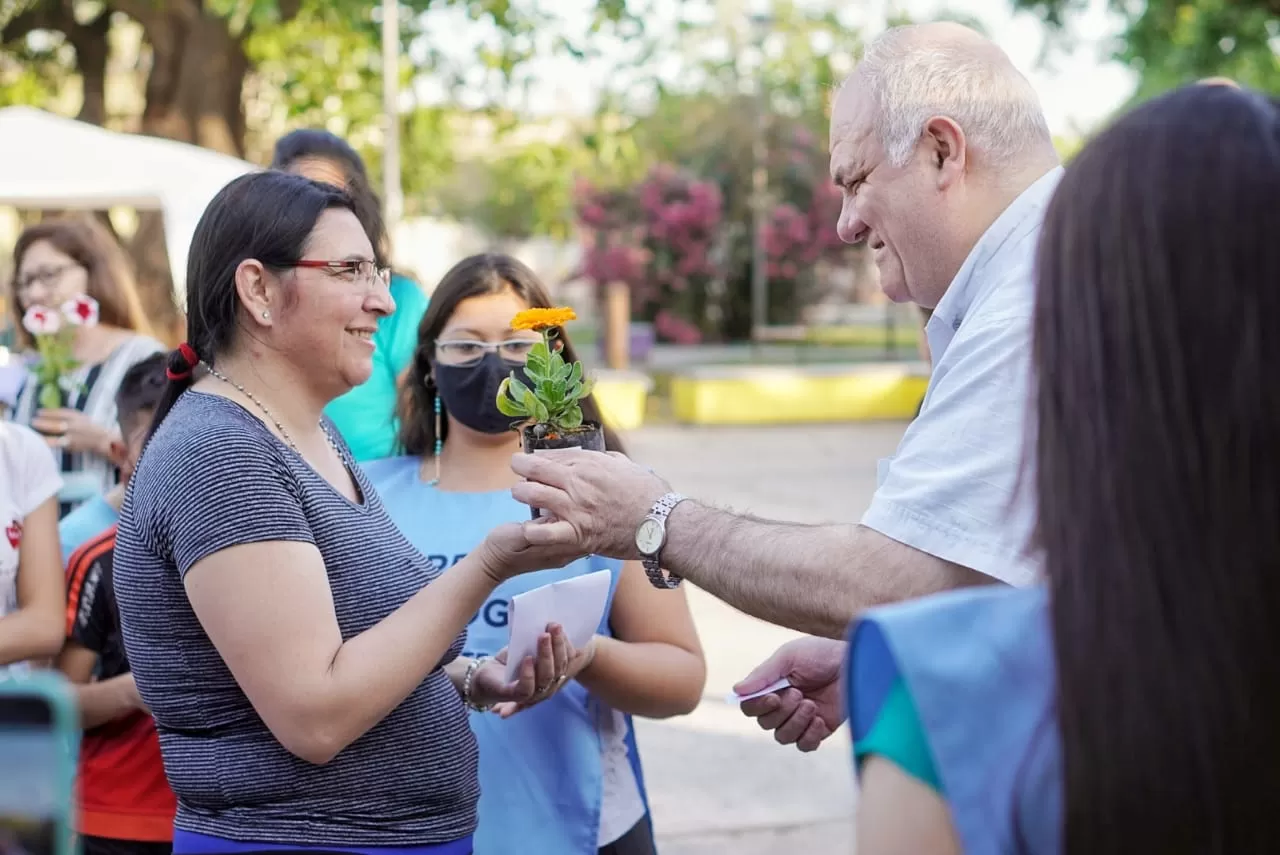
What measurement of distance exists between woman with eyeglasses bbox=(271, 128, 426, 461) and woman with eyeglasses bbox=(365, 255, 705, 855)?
1.14 ft

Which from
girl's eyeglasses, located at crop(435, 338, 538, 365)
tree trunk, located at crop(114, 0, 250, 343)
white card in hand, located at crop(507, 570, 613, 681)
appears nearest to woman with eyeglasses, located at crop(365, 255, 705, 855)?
girl's eyeglasses, located at crop(435, 338, 538, 365)

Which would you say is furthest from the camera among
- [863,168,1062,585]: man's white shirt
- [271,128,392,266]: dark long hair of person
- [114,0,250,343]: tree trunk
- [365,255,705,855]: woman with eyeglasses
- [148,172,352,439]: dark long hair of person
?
[114,0,250,343]: tree trunk

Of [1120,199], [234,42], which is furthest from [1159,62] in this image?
[1120,199]

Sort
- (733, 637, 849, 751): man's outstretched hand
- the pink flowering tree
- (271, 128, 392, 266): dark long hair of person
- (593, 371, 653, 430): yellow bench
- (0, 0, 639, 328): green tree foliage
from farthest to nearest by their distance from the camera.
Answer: the pink flowering tree, (593, 371, 653, 430): yellow bench, (0, 0, 639, 328): green tree foliage, (271, 128, 392, 266): dark long hair of person, (733, 637, 849, 751): man's outstretched hand

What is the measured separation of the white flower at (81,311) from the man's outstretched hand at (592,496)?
280 centimetres

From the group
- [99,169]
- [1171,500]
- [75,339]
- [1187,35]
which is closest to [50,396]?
[75,339]

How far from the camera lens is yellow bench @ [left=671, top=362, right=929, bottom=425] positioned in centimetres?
1675

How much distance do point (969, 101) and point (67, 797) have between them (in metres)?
1.79

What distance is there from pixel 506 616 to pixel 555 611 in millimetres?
457

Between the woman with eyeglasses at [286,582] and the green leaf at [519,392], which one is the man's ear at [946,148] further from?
the woman with eyeglasses at [286,582]

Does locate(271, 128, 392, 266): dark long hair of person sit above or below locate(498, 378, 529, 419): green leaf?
above

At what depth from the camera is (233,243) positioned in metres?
2.19

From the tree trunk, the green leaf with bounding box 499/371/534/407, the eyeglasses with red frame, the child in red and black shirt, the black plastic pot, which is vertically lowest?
the child in red and black shirt

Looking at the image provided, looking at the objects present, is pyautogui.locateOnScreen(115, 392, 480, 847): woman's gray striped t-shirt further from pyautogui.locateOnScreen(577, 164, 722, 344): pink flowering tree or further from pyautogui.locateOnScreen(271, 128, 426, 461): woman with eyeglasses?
pyautogui.locateOnScreen(577, 164, 722, 344): pink flowering tree
